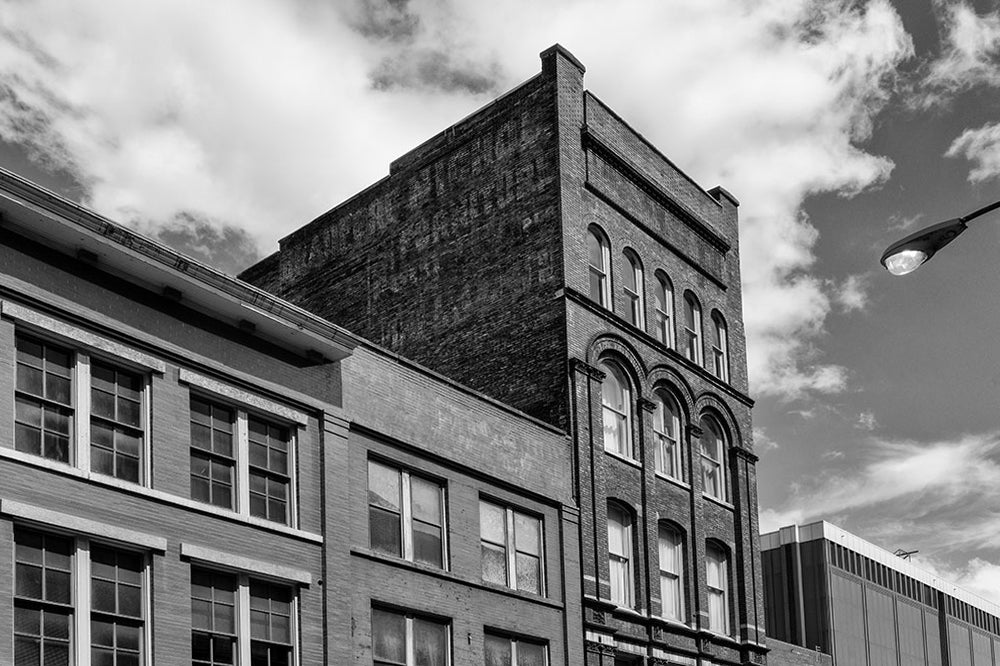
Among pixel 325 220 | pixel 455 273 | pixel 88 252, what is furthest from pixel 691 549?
pixel 88 252

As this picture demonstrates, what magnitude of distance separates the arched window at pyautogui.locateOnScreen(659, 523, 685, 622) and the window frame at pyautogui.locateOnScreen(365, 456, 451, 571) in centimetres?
825

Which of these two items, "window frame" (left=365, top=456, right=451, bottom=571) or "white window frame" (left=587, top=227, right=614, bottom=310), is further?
"white window frame" (left=587, top=227, right=614, bottom=310)

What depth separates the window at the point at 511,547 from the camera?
95.2 ft

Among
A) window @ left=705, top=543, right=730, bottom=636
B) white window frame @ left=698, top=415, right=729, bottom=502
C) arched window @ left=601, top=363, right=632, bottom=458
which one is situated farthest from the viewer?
white window frame @ left=698, top=415, right=729, bottom=502

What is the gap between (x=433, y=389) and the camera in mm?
28484

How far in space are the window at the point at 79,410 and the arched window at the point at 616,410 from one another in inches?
556

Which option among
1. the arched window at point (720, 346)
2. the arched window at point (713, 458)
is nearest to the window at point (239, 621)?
the arched window at point (713, 458)

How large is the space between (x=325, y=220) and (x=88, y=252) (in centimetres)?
1921

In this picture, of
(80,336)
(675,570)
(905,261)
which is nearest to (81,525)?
(80,336)

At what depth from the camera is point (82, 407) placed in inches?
833

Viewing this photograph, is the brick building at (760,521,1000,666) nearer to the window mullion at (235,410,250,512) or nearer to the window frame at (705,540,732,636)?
the window frame at (705,540,732,636)

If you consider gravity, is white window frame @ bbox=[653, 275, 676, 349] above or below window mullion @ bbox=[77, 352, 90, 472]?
above

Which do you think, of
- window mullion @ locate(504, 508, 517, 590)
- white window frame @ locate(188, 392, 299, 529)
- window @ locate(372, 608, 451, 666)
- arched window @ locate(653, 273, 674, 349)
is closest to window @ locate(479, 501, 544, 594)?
window mullion @ locate(504, 508, 517, 590)

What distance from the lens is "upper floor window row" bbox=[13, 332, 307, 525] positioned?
2073 centimetres
